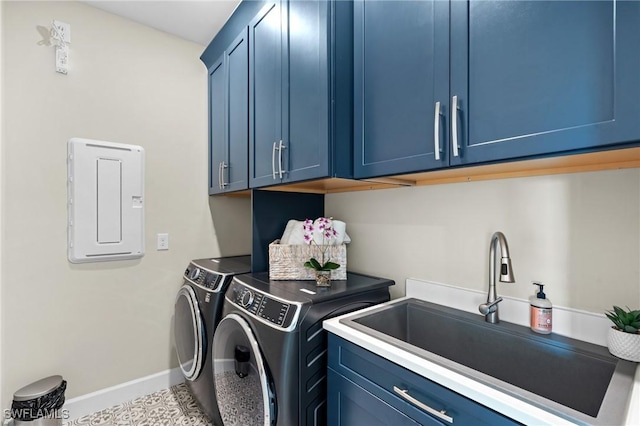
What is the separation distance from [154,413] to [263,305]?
1.39m

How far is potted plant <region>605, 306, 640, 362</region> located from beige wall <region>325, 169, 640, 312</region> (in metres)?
0.11

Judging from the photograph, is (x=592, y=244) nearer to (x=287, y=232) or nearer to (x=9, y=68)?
(x=287, y=232)

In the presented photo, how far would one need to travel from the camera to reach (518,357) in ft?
3.63

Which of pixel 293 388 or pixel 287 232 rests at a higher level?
pixel 287 232

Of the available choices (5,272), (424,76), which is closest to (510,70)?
(424,76)

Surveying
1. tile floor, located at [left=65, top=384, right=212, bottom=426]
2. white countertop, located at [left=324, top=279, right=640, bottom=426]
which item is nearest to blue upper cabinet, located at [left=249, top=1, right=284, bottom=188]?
white countertop, located at [left=324, top=279, right=640, bottom=426]

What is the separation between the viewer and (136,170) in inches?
83.4

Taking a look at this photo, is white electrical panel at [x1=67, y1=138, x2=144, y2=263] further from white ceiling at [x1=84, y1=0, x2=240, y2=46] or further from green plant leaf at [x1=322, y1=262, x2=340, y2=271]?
green plant leaf at [x1=322, y1=262, x2=340, y2=271]

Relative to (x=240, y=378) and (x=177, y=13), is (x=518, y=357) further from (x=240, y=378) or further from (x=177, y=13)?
(x=177, y=13)

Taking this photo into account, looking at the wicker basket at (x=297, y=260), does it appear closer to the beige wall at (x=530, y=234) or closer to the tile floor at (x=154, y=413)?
the beige wall at (x=530, y=234)

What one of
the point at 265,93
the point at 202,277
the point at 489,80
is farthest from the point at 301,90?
the point at 202,277

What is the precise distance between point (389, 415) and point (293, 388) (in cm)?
38

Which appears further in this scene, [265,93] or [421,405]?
[265,93]

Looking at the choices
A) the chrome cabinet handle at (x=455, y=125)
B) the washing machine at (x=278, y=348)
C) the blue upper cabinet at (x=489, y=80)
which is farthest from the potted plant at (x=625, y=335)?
the washing machine at (x=278, y=348)
